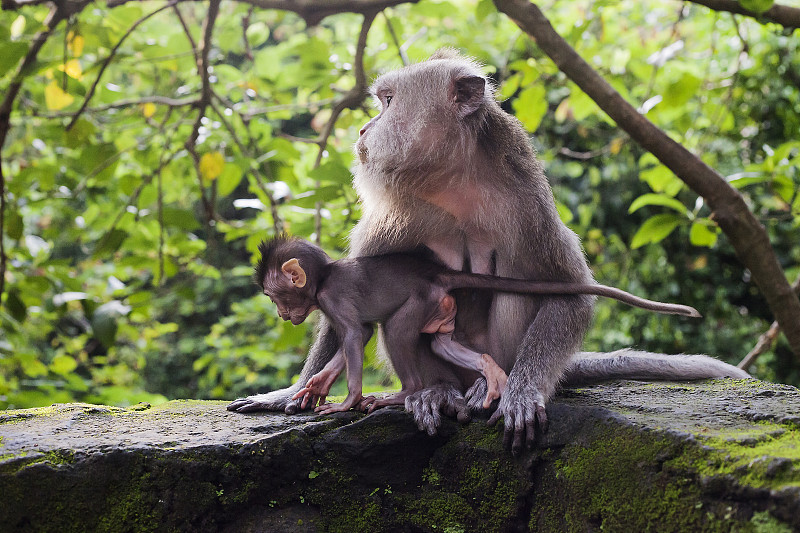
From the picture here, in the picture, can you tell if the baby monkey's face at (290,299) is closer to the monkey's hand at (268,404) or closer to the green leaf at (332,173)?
the monkey's hand at (268,404)

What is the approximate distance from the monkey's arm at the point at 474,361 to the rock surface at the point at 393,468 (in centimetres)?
17

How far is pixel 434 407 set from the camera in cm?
274

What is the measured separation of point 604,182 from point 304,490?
264 inches

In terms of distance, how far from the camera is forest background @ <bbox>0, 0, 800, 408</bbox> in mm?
4152

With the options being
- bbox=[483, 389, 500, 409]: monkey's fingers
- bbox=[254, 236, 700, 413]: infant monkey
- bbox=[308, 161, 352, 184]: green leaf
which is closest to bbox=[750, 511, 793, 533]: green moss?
bbox=[483, 389, 500, 409]: monkey's fingers

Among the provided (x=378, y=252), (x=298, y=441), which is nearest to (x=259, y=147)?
(x=378, y=252)

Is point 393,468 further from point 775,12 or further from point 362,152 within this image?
point 775,12

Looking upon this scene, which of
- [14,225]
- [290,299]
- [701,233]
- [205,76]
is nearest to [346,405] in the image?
[290,299]

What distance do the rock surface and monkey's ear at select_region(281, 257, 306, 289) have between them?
1.85 ft

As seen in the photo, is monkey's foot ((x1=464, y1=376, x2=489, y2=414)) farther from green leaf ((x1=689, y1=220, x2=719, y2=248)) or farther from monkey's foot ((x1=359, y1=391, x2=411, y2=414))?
green leaf ((x1=689, y1=220, x2=719, y2=248))

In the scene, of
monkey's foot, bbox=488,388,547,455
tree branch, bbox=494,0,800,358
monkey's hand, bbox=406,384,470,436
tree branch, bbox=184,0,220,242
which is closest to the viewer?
monkey's foot, bbox=488,388,547,455

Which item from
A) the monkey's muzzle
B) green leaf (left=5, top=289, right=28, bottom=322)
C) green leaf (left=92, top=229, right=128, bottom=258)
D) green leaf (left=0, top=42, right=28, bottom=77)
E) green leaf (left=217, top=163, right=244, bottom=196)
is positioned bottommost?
green leaf (left=5, top=289, right=28, bottom=322)

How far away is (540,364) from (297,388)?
114cm

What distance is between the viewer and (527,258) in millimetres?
3064
